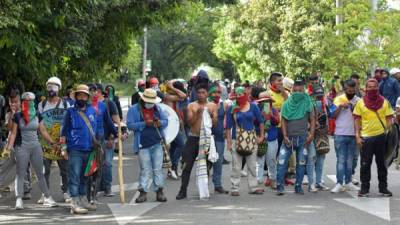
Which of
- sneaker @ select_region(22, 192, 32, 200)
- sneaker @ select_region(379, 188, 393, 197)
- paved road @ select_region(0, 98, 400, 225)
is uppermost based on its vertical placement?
sneaker @ select_region(379, 188, 393, 197)

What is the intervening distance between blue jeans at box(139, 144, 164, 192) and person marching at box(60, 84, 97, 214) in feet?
→ 3.29

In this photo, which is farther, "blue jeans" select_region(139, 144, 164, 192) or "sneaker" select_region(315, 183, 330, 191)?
"sneaker" select_region(315, 183, 330, 191)

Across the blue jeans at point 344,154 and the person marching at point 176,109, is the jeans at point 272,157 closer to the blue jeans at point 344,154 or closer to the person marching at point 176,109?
the blue jeans at point 344,154

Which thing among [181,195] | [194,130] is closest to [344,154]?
[194,130]

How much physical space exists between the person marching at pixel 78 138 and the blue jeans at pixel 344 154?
380 centimetres

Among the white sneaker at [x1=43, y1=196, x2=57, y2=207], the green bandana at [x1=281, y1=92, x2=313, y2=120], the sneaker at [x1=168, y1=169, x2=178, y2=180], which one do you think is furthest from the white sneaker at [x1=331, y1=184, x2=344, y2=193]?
the white sneaker at [x1=43, y1=196, x2=57, y2=207]

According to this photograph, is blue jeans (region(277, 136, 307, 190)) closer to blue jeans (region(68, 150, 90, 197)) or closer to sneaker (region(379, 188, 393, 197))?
sneaker (region(379, 188, 393, 197))

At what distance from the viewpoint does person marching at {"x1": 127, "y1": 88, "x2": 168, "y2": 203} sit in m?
10.9

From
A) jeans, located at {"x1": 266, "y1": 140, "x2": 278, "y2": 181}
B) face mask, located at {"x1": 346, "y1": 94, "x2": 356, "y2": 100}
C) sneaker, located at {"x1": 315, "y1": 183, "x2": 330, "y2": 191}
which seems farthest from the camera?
jeans, located at {"x1": 266, "y1": 140, "x2": 278, "y2": 181}

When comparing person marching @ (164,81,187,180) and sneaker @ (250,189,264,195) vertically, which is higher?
Answer: person marching @ (164,81,187,180)

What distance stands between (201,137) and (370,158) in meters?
2.48

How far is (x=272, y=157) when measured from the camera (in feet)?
39.8

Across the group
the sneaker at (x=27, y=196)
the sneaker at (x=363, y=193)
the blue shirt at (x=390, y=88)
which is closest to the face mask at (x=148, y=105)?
the sneaker at (x=27, y=196)

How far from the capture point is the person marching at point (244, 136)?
37.3 feet
